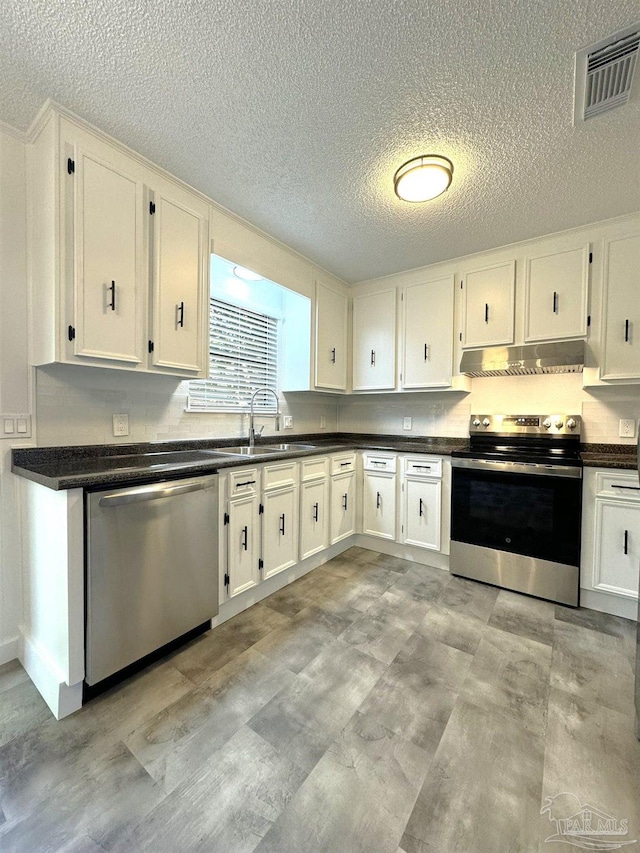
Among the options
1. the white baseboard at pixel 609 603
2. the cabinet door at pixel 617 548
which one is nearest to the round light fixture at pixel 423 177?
the cabinet door at pixel 617 548

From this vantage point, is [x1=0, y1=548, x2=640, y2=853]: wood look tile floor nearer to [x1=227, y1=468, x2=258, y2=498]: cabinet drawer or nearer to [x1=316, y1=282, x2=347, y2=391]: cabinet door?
[x1=227, y1=468, x2=258, y2=498]: cabinet drawer

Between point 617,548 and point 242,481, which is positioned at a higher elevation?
point 242,481

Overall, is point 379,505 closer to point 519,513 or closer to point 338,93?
point 519,513

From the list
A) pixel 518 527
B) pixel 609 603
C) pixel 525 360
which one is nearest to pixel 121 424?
pixel 518 527

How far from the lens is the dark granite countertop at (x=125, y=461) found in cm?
145

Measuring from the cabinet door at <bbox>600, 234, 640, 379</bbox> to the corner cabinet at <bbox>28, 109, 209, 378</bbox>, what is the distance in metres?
2.74

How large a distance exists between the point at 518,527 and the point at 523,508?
144 mm

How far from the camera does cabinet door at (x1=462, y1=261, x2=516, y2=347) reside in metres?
2.76

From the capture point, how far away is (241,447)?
2.85m

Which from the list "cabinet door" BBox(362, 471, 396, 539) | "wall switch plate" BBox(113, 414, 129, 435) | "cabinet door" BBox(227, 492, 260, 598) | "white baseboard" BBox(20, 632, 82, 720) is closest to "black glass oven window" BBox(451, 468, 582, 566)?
"cabinet door" BBox(362, 471, 396, 539)

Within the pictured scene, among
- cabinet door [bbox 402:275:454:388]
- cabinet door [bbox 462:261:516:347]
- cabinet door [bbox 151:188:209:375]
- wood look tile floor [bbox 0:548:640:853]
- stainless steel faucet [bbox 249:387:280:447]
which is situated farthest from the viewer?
cabinet door [bbox 402:275:454:388]

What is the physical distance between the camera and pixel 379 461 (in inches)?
123

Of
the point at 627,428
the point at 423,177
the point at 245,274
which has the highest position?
the point at 423,177

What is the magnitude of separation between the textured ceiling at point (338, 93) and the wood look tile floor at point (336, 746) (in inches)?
99.4
